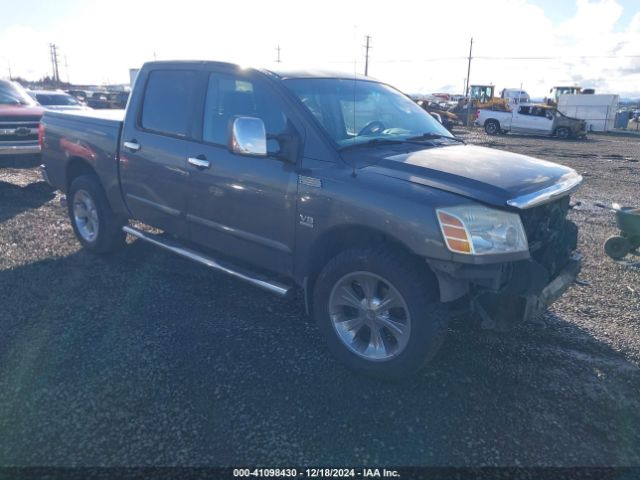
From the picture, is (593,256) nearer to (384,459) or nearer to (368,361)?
(368,361)

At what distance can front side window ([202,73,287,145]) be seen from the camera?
382 cm

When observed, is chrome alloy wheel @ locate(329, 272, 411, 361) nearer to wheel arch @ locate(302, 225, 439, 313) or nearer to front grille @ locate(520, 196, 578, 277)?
wheel arch @ locate(302, 225, 439, 313)

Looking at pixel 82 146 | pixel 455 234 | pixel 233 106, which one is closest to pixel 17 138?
pixel 82 146

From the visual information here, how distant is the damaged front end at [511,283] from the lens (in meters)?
2.97

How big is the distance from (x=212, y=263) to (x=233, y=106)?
128cm

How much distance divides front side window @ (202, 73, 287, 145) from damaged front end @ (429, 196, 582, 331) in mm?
1683

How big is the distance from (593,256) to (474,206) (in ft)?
12.7

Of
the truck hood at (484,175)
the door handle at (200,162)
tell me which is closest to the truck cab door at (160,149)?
the door handle at (200,162)

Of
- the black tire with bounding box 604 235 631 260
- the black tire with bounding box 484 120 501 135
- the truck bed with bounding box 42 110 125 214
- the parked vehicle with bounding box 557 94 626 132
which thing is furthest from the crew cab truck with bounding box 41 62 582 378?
the parked vehicle with bounding box 557 94 626 132

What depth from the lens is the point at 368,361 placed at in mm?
3363

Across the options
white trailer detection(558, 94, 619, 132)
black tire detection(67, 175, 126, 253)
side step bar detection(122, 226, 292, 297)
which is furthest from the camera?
white trailer detection(558, 94, 619, 132)

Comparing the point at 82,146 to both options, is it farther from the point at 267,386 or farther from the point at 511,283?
the point at 511,283

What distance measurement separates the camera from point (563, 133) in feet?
92.4

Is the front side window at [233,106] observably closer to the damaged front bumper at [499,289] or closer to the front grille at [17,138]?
the damaged front bumper at [499,289]
